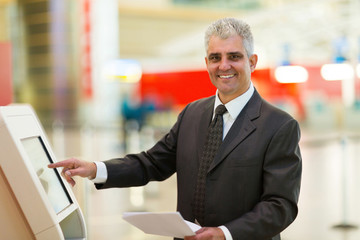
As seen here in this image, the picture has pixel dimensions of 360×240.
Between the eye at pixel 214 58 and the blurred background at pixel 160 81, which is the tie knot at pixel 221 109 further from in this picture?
the blurred background at pixel 160 81

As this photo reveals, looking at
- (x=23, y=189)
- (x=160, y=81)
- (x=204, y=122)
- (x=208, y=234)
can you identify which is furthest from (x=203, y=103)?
(x=160, y=81)

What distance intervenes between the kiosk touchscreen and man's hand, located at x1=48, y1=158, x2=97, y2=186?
103 millimetres

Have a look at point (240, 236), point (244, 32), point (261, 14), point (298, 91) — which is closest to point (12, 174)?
point (240, 236)

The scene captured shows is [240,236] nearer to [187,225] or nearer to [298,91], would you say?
[187,225]

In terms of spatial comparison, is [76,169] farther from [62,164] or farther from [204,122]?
[204,122]

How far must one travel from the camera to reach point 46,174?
209 cm

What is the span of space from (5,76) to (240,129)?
163 cm

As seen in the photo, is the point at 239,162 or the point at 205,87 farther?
the point at 205,87

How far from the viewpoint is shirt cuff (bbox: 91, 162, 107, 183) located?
7.39ft

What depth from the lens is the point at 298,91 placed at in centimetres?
1930

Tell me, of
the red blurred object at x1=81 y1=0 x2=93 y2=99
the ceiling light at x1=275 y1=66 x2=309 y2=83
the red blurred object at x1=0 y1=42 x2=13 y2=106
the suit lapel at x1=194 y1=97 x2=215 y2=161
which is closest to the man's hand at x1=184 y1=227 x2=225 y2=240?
the suit lapel at x1=194 y1=97 x2=215 y2=161

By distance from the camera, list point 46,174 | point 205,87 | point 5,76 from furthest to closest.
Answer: point 205,87 → point 5,76 → point 46,174

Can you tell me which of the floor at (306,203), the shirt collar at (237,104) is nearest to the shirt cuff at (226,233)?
the shirt collar at (237,104)

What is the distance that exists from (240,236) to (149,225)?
1.09ft
